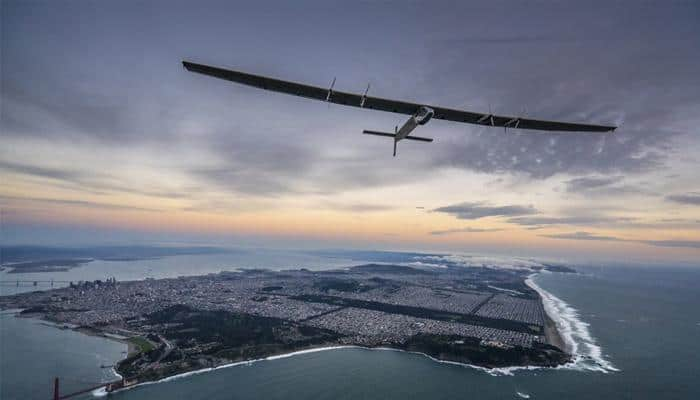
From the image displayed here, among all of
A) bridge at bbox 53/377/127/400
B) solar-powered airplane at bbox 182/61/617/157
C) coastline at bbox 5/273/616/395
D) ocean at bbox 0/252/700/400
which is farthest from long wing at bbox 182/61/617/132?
bridge at bbox 53/377/127/400

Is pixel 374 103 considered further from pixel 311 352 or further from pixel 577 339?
pixel 577 339

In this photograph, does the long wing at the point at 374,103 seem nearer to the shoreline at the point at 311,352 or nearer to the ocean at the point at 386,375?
the ocean at the point at 386,375

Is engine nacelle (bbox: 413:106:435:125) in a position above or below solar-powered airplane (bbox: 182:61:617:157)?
below

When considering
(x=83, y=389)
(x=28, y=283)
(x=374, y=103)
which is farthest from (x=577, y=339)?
(x=28, y=283)

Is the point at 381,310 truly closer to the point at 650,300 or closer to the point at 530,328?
the point at 530,328

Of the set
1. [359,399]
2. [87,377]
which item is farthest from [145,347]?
[359,399]

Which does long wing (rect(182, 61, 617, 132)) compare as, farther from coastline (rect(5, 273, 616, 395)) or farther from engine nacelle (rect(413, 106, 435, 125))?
coastline (rect(5, 273, 616, 395))
